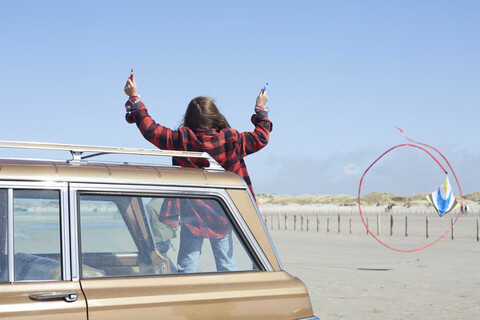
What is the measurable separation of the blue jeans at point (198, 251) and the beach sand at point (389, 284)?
23.5 feet

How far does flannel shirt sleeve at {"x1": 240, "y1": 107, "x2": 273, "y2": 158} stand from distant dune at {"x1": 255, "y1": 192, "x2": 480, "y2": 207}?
11624cm

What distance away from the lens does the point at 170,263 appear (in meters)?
3.62

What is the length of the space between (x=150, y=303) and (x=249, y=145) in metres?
1.81

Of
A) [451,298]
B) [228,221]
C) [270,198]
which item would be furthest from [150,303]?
[270,198]

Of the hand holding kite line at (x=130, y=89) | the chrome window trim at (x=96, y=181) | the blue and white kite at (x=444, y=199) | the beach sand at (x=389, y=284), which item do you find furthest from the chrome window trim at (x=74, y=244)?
the blue and white kite at (x=444, y=199)

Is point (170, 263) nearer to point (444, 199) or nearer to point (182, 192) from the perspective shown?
point (182, 192)

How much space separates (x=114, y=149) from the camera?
12.0 feet

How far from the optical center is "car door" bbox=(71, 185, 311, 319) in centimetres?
328

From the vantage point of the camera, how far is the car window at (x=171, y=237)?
3537 mm

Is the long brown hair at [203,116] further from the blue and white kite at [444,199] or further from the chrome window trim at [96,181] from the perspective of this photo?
the blue and white kite at [444,199]

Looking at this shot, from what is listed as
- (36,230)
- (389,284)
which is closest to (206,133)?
(36,230)

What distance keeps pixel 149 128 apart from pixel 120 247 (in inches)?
44.2

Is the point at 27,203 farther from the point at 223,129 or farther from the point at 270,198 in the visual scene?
the point at 270,198

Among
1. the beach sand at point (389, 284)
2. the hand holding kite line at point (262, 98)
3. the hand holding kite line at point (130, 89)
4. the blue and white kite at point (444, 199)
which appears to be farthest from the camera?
the blue and white kite at point (444, 199)
